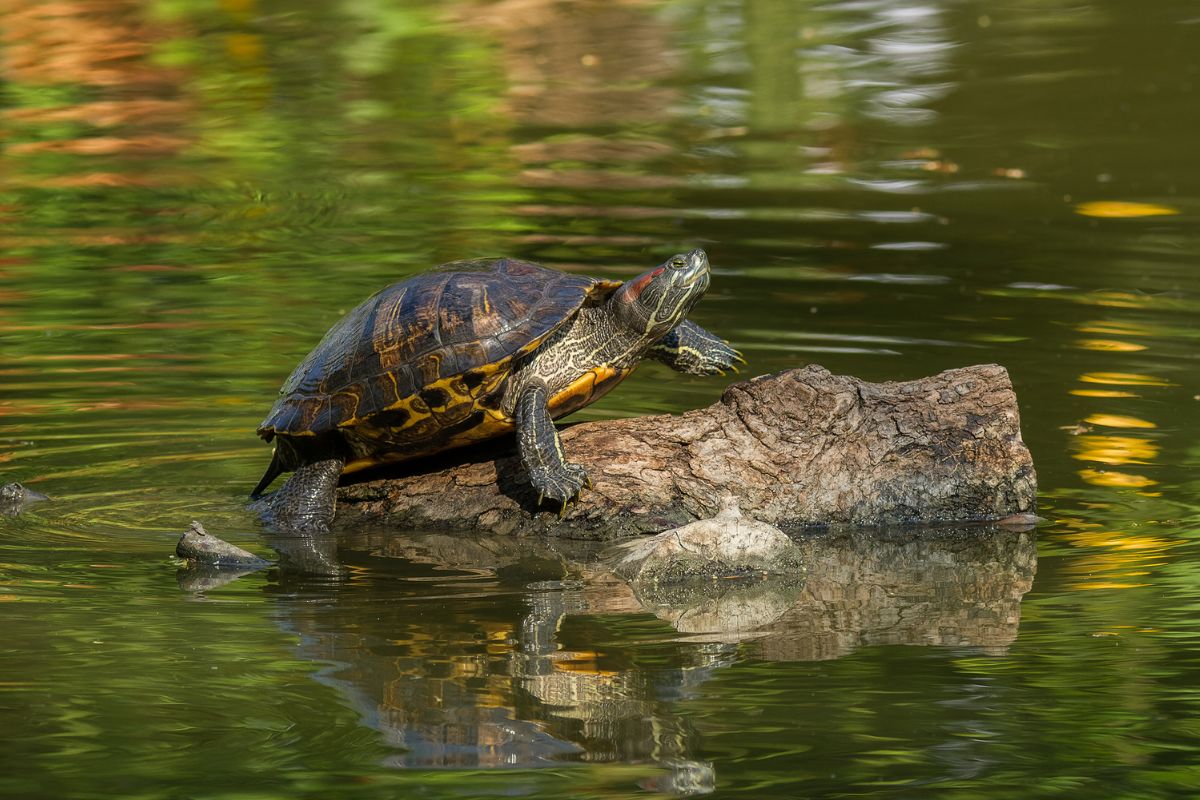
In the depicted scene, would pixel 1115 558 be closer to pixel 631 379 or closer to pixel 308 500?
pixel 308 500

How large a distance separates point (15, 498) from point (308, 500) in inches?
48.8

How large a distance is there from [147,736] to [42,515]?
2.80 m

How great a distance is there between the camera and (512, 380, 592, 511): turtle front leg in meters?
6.42

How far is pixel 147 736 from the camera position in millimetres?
4430

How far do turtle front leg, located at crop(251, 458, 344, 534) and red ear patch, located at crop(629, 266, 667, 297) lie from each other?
4.47ft

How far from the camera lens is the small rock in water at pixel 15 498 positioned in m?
7.05

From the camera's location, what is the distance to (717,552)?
6.09 metres

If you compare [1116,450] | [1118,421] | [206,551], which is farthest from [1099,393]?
[206,551]

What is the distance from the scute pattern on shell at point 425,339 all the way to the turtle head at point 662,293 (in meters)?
0.12

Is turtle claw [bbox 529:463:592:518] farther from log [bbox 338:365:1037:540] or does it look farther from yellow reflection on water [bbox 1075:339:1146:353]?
yellow reflection on water [bbox 1075:339:1146:353]

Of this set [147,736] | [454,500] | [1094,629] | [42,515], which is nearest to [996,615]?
[1094,629]

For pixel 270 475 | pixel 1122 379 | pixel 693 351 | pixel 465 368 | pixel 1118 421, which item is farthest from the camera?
pixel 1122 379

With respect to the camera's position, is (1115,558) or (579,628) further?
(1115,558)

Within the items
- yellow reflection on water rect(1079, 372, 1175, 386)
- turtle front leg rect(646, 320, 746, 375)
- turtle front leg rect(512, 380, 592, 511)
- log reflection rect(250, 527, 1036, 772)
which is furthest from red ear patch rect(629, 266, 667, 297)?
yellow reflection on water rect(1079, 372, 1175, 386)
